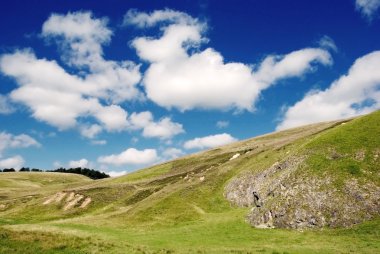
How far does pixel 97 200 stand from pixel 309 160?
2339 inches

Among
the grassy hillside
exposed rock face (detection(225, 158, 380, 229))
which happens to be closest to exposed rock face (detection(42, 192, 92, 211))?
the grassy hillside

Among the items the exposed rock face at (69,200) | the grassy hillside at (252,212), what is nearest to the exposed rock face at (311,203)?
the grassy hillside at (252,212)

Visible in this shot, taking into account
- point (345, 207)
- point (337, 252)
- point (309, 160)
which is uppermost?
point (309, 160)

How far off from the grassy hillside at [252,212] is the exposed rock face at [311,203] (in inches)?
5.6

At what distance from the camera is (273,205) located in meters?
A: 62.2

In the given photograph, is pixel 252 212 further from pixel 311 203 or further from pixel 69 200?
pixel 69 200

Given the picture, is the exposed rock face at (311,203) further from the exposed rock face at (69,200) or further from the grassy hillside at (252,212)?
the exposed rock face at (69,200)

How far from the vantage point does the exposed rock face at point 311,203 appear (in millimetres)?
55531

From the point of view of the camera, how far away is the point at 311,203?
195 feet

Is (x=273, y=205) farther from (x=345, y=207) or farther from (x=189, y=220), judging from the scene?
(x=189, y=220)

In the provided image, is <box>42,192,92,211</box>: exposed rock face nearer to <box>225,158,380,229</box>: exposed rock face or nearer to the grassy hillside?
the grassy hillside

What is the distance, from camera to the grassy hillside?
46.4 meters

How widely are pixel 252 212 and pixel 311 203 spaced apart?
34.9 feet

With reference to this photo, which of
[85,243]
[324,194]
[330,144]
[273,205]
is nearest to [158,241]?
[85,243]
